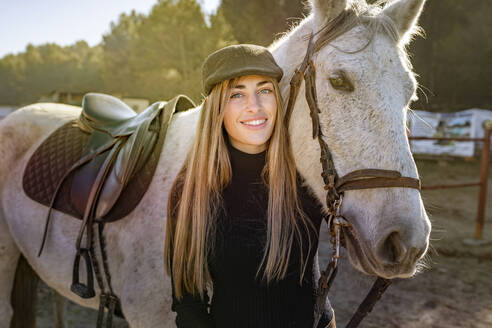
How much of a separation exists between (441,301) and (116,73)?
28.3 metres

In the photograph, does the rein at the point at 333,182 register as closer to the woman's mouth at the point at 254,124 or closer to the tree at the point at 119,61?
the woman's mouth at the point at 254,124

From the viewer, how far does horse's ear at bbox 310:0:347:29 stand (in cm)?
146

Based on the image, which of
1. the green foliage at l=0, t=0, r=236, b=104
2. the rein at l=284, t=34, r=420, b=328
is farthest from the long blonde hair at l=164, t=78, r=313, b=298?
the green foliage at l=0, t=0, r=236, b=104

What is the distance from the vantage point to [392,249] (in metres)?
1.23

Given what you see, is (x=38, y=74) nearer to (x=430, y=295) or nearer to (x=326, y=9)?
(x=430, y=295)

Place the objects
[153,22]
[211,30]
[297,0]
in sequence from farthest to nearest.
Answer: [153,22] < [211,30] < [297,0]

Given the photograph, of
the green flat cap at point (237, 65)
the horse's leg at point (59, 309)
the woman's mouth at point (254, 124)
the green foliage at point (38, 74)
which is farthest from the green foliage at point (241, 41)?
the green foliage at point (38, 74)

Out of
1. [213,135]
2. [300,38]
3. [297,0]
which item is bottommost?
[213,135]

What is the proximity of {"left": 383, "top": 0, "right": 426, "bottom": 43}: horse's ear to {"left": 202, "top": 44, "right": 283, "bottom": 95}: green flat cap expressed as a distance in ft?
2.02

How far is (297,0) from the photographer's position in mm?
11266

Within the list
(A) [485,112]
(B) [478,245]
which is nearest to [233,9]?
(A) [485,112]

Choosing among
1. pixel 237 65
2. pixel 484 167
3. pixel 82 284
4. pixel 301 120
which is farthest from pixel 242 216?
pixel 484 167

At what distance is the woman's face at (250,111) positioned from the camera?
56.0 inches

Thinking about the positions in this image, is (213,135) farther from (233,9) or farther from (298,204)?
(233,9)
